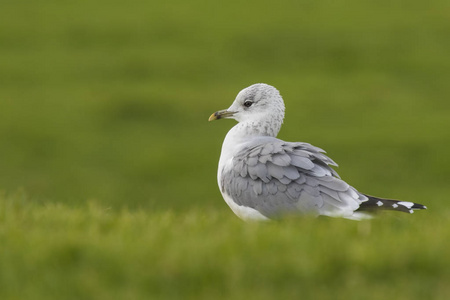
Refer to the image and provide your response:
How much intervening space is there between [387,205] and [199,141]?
1711 cm

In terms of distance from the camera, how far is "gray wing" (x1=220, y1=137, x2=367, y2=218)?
8.29 metres

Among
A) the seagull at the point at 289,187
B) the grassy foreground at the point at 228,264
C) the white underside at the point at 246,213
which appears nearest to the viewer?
the grassy foreground at the point at 228,264

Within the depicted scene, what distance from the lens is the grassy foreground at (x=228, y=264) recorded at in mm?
6180

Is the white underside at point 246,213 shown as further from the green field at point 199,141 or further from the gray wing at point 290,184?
the green field at point 199,141

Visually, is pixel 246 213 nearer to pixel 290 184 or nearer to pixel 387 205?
pixel 290 184

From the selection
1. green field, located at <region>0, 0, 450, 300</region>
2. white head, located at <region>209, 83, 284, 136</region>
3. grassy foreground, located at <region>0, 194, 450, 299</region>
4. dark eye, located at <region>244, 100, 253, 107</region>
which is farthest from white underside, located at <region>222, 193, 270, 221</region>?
dark eye, located at <region>244, 100, 253, 107</region>

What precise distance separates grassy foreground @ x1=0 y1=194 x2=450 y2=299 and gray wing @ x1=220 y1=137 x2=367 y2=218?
34.9 inches

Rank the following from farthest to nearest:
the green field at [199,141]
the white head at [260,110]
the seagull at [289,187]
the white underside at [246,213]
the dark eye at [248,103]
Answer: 1. the dark eye at [248,103]
2. the white head at [260,110]
3. the white underside at [246,213]
4. the seagull at [289,187]
5. the green field at [199,141]

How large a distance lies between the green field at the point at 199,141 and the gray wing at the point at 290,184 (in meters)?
0.39

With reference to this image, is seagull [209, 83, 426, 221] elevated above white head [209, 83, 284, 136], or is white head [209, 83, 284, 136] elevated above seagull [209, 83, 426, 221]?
white head [209, 83, 284, 136]

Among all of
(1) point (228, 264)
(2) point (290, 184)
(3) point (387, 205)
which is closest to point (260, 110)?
(2) point (290, 184)

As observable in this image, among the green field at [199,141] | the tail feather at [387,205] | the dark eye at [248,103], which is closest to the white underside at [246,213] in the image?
the green field at [199,141]

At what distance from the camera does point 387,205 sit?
27.0ft

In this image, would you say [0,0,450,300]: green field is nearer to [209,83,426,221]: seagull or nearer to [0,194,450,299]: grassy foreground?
[0,194,450,299]: grassy foreground
